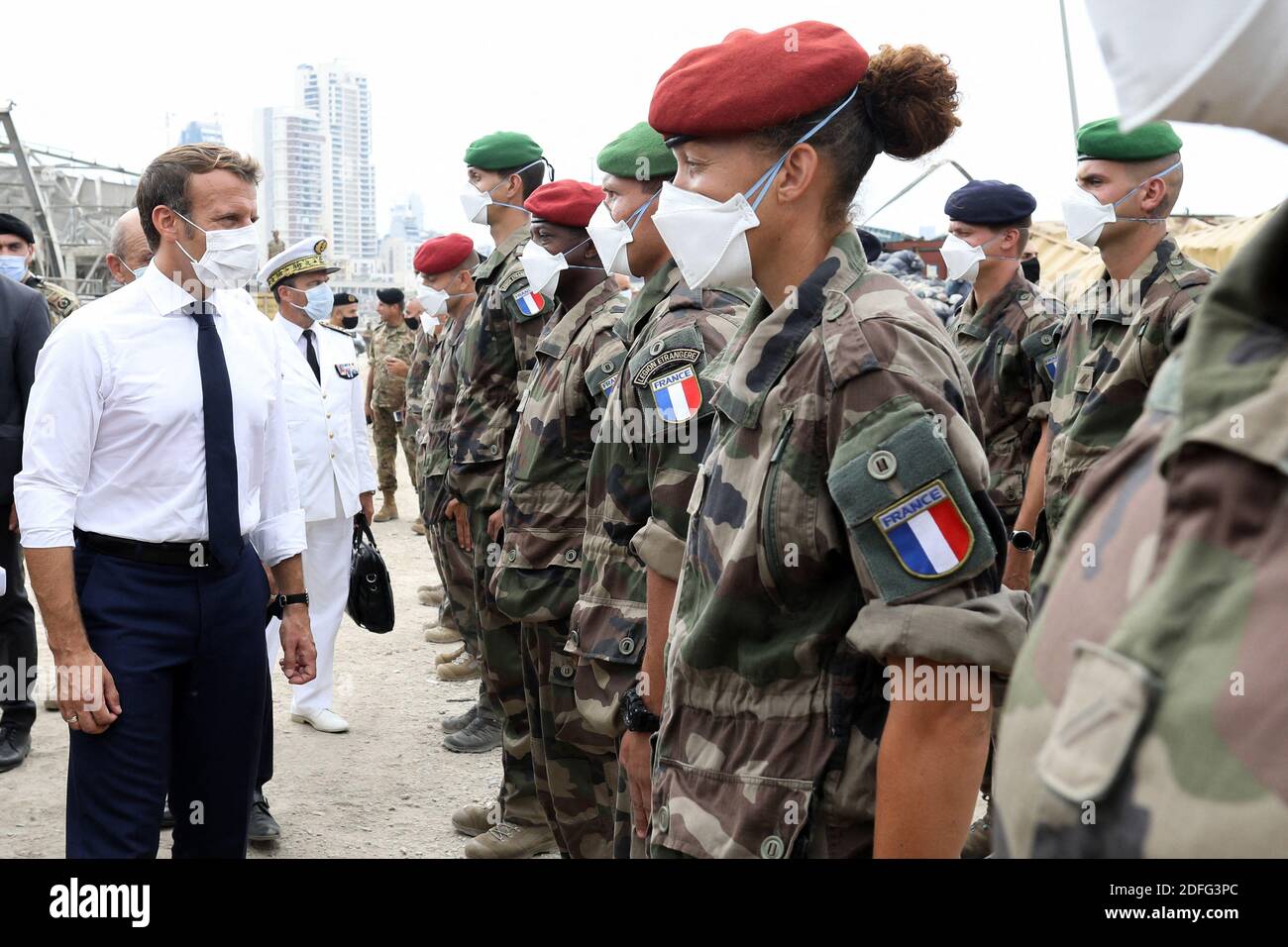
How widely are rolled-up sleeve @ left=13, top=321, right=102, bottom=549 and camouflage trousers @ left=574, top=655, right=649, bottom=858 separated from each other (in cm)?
129

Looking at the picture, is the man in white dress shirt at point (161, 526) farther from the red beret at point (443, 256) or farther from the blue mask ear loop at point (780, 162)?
the red beret at point (443, 256)

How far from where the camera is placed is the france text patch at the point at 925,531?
5.32 feet

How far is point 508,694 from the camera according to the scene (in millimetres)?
4676

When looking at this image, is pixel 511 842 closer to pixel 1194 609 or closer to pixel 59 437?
pixel 59 437

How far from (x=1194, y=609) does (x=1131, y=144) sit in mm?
3897

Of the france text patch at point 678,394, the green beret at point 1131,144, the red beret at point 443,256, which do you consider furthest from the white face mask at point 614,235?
the red beret at point 443,256

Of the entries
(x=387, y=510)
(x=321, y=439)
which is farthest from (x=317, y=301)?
(x=387, y=510)

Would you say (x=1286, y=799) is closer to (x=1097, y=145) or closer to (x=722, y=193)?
(x=722, y=193)

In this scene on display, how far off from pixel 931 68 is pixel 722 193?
40cm

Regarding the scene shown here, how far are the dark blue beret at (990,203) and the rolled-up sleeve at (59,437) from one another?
391cm

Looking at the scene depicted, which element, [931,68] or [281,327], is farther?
[281,327]

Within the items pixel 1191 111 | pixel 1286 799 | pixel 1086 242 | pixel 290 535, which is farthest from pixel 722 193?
pixel 1086 242

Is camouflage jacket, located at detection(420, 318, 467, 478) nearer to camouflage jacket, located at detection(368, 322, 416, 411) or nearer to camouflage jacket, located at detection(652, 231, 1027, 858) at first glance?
camouflage jacket, located at detection(652, 231, 1027, 858)
